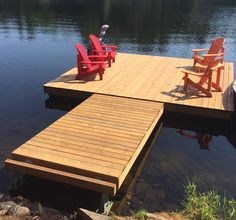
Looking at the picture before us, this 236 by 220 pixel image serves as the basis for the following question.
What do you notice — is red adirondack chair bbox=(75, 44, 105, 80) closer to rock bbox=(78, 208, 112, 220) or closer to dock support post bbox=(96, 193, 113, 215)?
dock support post bbox=(96, 193, 113, 215)

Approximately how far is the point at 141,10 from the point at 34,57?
23.2m

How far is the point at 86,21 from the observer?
29250 millimetres

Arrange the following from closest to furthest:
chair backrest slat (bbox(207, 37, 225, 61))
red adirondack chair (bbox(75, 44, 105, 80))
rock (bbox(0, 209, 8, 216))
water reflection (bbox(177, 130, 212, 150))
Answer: rock (bbox(0, 209, 8, 216)) < water reflection (bbox(177, 130, 212, 150)) < red adirondack chair (bbox(75, 44, 105, 80)) < chair backrest slat (bbox(207, 37, 225, 61))

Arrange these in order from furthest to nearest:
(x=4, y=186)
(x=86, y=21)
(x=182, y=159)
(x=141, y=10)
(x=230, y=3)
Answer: (x=230, y=3) → (x=141, y=10) → (x=86, y=21) → (x=182, y=159) → (x=4, y=186)

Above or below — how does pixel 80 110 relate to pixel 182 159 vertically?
above

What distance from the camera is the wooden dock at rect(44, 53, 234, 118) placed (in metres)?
9.11

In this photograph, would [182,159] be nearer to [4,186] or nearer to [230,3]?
[4,186]

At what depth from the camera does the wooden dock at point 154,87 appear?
9.11m

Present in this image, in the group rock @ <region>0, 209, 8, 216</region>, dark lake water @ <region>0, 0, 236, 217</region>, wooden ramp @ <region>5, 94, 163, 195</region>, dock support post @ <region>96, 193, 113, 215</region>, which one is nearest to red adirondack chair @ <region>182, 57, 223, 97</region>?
dark lake water @ <region>0, 0, 236, 217</region>

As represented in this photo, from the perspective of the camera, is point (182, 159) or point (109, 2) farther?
point (109, 2)

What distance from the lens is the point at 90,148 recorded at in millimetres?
6527

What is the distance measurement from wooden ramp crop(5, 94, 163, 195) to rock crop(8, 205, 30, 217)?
2.33 feet

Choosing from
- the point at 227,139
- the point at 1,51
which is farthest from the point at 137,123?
the point at 1,51

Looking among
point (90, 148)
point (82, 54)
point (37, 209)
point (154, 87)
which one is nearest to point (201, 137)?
point (154, 87)
